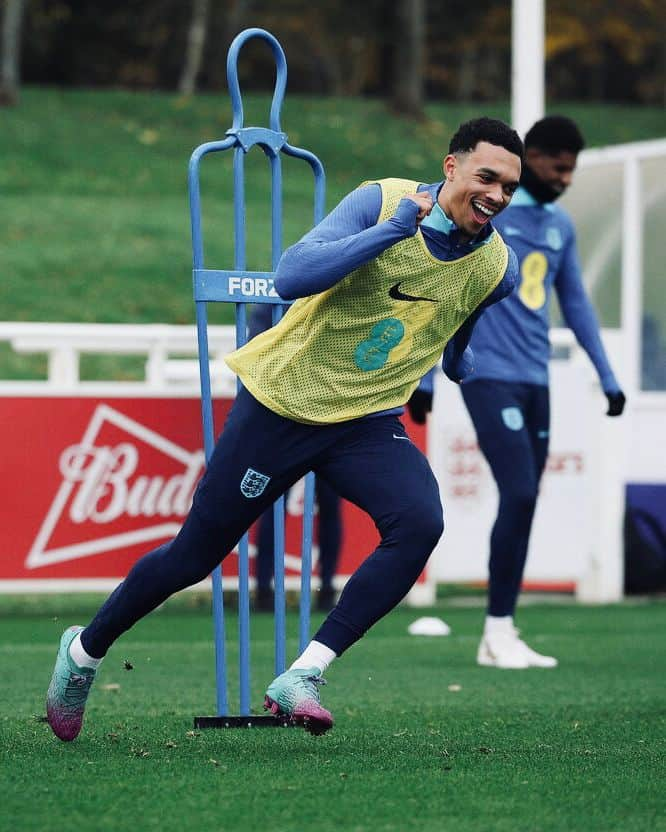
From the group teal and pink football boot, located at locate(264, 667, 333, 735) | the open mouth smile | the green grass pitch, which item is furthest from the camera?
the open mouth smile

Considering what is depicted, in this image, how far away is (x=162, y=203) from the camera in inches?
1150

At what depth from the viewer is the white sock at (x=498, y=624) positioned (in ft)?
26.9

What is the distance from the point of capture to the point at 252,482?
17.7ft

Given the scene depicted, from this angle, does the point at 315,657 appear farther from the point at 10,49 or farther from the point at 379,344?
the point at 10,49

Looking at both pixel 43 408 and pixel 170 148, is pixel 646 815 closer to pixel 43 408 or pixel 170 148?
pixel 43 408

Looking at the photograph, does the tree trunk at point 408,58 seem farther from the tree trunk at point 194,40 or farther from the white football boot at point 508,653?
the white football boot at point 508,653

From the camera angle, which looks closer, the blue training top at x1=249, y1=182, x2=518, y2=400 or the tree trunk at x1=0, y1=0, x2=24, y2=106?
the blue training top at x1=249, y1=182, x2=518, y2=400

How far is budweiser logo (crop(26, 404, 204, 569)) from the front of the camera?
1073 centimetres

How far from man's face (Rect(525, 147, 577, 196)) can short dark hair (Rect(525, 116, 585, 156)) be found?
18mm

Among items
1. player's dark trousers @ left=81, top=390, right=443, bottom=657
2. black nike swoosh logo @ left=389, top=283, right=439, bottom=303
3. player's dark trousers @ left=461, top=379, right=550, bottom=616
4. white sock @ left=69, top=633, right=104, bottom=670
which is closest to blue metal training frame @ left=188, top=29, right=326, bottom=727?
player's dark trousers @ left=81, top=390, right=443, bottom=657

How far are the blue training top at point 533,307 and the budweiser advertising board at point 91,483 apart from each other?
334 cm

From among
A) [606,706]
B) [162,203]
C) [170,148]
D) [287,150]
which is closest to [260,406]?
[287,150]

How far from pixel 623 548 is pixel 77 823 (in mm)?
8234

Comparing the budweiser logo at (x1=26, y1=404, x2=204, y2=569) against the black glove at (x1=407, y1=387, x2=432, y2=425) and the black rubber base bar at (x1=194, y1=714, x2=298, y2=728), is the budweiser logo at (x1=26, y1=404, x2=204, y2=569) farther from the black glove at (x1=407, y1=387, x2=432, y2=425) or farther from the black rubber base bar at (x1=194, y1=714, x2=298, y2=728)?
the black rubber base bar at (x1=194, y1=714, x2=298, y2=728)
